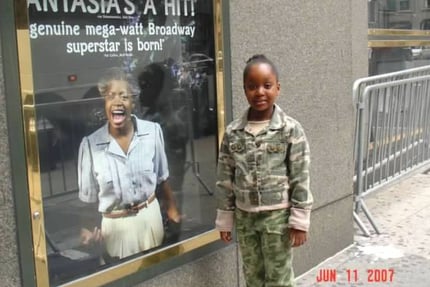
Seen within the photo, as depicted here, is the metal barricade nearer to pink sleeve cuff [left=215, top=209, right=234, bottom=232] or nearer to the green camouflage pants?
the green camouflage pants

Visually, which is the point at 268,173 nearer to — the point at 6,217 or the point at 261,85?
the point at 261,85

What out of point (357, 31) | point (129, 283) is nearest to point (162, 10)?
point (129, 283)

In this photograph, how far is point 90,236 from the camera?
9.69 ft

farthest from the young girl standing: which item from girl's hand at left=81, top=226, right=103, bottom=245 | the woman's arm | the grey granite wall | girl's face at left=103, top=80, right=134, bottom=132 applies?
the grey granite wall

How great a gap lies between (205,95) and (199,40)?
0.30 meters

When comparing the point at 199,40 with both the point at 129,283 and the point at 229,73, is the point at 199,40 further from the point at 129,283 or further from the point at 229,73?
the point at 129,283

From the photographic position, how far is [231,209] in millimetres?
3215

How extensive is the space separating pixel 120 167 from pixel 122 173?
0.03m

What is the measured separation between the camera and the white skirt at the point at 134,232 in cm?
304

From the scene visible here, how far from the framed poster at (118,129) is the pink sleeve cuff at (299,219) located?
674 millimetres

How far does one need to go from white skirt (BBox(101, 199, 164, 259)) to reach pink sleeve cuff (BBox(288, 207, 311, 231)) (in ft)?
2.33

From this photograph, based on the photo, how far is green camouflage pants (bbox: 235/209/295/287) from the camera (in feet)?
10.1
